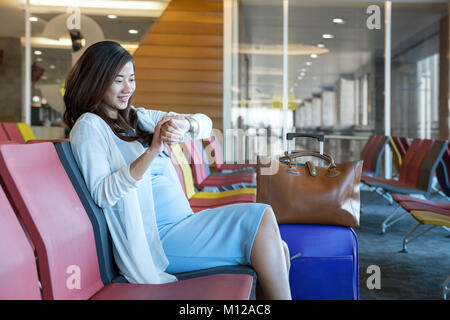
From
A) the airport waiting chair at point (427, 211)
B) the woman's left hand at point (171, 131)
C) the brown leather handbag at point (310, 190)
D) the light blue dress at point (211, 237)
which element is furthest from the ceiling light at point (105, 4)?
the woman's left hand at point (171, 131)

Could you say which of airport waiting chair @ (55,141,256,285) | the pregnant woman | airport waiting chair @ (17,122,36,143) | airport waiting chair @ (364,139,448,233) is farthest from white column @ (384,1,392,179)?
airport waiting chair @ (55,141,256,285)

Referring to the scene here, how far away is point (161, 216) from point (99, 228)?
0.26 metres

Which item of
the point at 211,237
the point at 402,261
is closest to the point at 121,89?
the point at 211,237

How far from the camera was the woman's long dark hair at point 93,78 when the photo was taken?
1843 millimetres

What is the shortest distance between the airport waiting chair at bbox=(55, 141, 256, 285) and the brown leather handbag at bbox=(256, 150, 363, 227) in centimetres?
81

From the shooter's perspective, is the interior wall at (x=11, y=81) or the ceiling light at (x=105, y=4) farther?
the interior wall at (x=11, y=81)

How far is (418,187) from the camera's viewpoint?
16.4ft

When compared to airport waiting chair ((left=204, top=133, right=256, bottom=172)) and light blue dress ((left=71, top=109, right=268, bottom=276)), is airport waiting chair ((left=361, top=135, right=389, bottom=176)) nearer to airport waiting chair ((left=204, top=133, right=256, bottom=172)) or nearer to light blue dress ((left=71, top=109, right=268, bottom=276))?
airport waiting chair ((left=204, top=133, right=256, bottom=172))

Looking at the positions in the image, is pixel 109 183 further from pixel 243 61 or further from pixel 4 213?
pixel 243 61

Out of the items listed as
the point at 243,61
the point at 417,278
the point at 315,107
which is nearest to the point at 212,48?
the point at 243,61

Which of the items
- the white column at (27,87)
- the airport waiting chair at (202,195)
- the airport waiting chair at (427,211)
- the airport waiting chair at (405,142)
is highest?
the white column at (27,87)

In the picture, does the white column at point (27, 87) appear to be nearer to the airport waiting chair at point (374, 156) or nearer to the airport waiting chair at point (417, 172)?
the airport waiting chair at point (374, 156)

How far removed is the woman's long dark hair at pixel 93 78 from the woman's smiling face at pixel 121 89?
33 millimetres

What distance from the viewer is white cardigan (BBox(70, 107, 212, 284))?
1700mm
